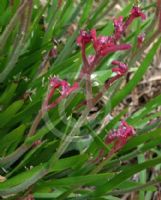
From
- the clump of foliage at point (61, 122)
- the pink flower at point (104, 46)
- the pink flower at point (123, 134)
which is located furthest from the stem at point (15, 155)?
the pink flower at point (104, 46)

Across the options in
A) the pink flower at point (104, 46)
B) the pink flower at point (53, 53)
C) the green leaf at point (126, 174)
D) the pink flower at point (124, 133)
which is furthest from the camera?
the pink flower at point (53, 53)

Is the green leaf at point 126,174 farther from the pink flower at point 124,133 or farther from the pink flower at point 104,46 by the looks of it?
the pink flower at point 104,46

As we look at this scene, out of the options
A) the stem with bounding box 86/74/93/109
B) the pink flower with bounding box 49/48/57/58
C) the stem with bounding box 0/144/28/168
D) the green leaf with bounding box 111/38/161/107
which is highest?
the pink flower with bounding box 49/48/57/58

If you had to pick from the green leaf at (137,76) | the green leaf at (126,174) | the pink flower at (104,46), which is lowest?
the green leaf at (126,174)

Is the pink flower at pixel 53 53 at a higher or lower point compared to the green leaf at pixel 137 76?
higher

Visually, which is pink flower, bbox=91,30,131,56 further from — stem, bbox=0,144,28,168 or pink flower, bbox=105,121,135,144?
stem, bbox=0,144,28,168

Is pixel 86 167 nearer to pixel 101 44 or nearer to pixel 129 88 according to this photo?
pixel 129 88

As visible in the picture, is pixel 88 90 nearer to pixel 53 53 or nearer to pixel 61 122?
pixel 61 122

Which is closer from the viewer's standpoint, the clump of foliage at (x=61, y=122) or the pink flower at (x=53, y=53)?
the clump of foliage at (x=61, y=122)

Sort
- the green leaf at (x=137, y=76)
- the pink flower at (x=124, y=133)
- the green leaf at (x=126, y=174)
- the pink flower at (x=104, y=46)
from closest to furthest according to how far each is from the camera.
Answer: the pink flower at (x=104, y=46)
the pink flower at (x=124, y=133)
the green leaf at (x=126, y=174)
the green leaf at (x=137, y=76)

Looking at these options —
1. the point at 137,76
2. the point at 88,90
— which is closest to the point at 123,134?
the point at 88,90

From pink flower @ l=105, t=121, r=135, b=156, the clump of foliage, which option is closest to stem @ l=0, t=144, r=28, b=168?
the clump of foliage

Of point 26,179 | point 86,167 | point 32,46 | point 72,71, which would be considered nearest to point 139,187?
point 86,167
